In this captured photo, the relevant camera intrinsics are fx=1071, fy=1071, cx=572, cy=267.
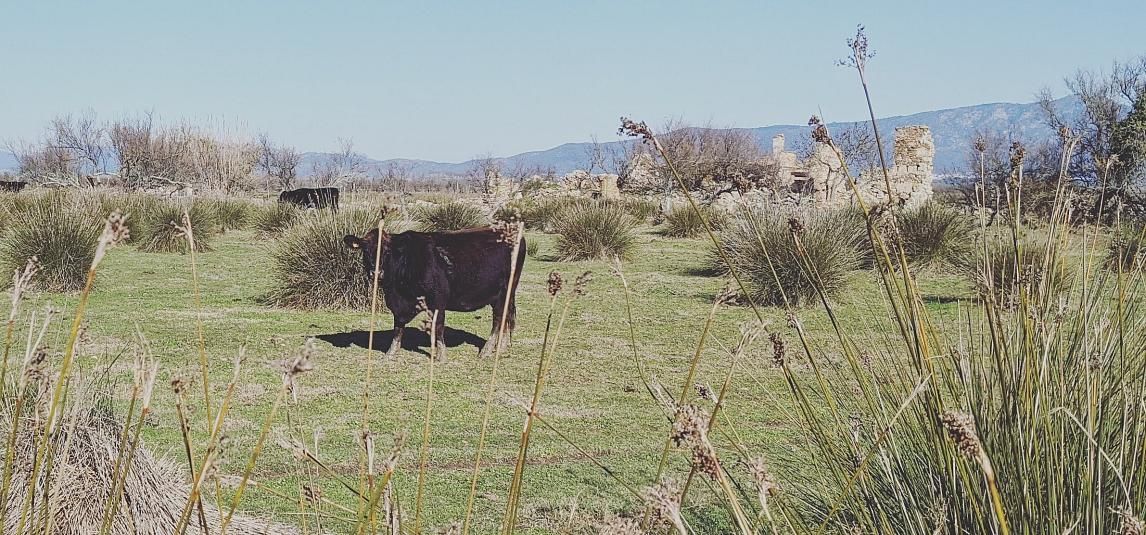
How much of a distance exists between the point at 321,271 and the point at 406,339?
197 cm

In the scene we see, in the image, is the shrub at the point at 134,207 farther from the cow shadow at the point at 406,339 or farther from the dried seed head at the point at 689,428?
the dried seed head at the point at 689,428

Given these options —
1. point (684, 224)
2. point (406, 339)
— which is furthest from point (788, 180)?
point (406, 339)

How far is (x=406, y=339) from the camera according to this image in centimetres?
864

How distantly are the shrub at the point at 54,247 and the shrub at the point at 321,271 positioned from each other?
7.14 feet

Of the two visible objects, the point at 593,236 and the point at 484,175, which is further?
the point at 484,175

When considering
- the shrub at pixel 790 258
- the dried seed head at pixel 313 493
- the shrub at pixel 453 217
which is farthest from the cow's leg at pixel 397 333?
the shrub at pixel 453 217

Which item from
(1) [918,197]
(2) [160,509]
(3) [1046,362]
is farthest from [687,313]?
(1) [918,197]

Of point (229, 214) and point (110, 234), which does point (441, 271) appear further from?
point (229, 214)

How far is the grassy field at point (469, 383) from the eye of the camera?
4.28 metres

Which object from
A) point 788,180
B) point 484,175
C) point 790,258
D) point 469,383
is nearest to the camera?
point 469,383

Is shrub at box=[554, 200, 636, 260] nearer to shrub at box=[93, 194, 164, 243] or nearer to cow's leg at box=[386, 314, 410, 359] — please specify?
shrub at box=[93, 194, 164, 243]

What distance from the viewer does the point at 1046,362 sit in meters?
2.23

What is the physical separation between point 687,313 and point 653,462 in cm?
524

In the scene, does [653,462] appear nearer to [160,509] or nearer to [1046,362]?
[160,509]
